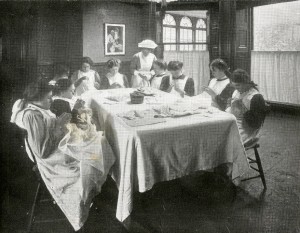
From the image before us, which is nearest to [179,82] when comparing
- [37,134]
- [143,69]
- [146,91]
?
[146,91]

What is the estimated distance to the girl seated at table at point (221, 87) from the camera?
3463mm

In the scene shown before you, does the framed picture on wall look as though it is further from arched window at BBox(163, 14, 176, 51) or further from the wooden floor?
the wooden floor

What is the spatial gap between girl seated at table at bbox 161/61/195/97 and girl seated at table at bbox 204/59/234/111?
459mm

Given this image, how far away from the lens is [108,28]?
677cm

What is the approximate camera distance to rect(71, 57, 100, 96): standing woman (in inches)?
187

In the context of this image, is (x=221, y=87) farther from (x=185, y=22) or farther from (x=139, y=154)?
(x=185, y=22)

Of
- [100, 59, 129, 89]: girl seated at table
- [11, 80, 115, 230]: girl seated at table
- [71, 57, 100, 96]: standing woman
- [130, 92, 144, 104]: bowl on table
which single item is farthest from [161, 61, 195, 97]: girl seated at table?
[11, 80, 115, 230]: girl seated at table

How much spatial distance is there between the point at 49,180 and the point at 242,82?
6.03 ft

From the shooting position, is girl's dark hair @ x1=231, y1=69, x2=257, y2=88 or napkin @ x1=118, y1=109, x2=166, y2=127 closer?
napkin @ x1=118, y1=109, x2=166, y2=127

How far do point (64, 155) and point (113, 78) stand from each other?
9.03ft

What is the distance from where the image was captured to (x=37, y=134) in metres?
2.17

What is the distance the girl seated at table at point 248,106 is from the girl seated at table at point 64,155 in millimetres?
1285

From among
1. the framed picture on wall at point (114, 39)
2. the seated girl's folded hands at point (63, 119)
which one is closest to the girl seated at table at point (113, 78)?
the framed picture on wall at point (114, 39)

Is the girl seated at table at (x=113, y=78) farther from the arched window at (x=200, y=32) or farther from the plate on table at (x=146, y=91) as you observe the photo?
the arched window at (x=200, y=32)
